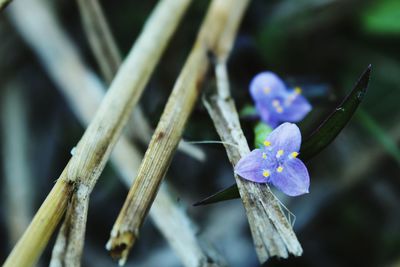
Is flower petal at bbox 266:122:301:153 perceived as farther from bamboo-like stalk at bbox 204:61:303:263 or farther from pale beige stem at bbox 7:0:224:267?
pale beige stem at bbox 7:0:224:267

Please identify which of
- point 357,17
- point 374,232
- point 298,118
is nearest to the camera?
point 298,118

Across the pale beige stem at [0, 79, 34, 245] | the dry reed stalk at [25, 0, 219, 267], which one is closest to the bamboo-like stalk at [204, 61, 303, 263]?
the dry reed stalk at [25, 0, 219, 267]

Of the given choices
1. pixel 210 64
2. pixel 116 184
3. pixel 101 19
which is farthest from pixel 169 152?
pixel 116 184

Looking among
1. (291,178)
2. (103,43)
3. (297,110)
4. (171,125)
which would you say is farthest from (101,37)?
(291,178)

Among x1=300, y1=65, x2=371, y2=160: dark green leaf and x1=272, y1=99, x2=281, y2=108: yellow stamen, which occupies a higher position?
x1=300, y1=65, x2=371, y2=160: dark green leaf

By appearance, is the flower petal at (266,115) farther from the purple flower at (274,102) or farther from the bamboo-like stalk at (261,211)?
the bamboo-like stalk at (261,211)

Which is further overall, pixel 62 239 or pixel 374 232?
pixel 374 232

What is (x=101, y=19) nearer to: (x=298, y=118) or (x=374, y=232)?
(x=298, y=118)

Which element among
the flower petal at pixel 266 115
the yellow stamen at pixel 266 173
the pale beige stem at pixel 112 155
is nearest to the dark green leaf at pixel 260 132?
the flower petal at pixel 266 115
